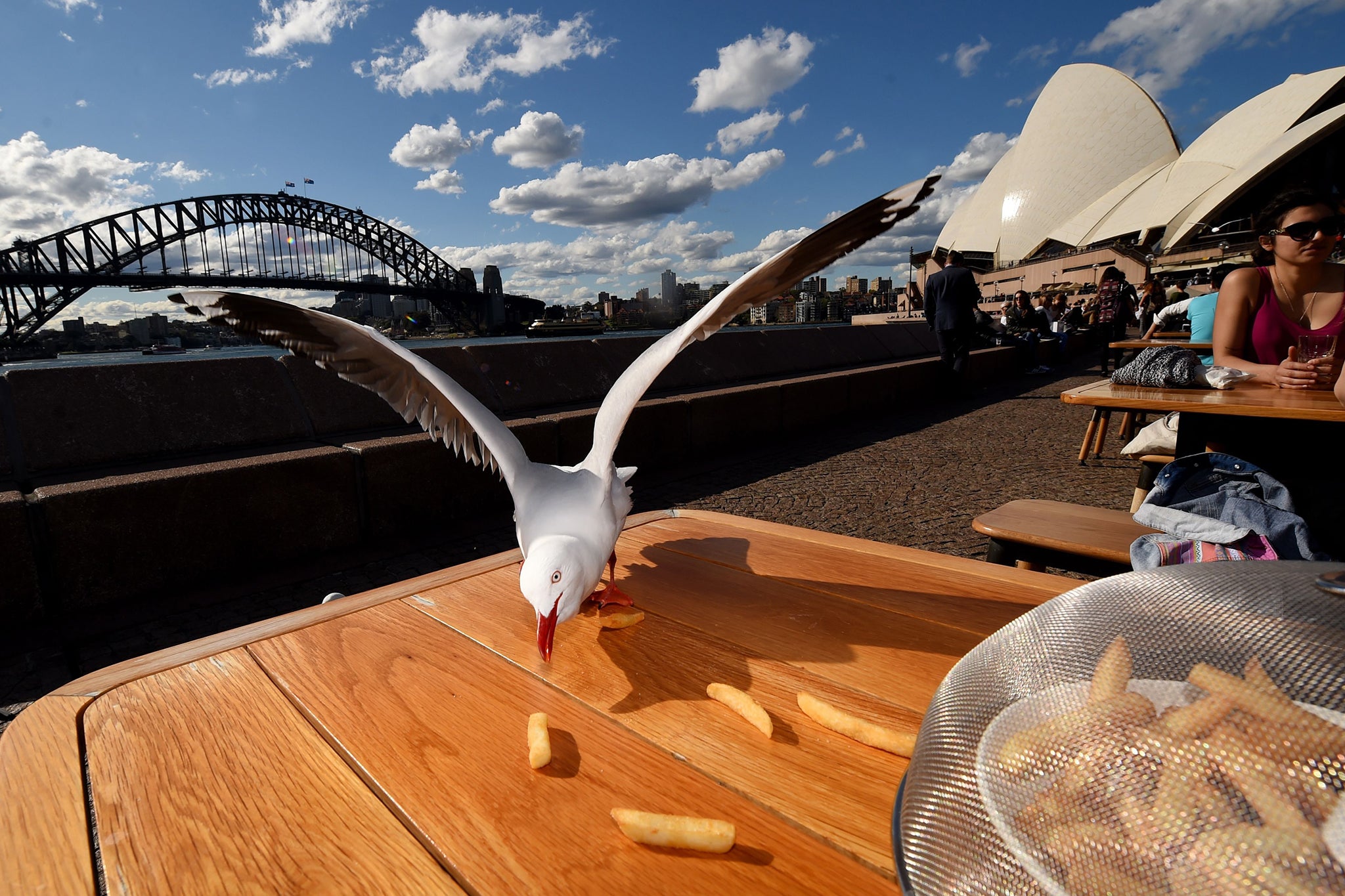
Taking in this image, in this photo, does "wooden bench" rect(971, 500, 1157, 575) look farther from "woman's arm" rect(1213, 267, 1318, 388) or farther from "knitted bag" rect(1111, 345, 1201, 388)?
"woman's arm" rect(1213, 267, 1318, 388)

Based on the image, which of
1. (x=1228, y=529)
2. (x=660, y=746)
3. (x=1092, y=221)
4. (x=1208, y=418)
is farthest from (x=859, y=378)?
(x=1092, y=221)

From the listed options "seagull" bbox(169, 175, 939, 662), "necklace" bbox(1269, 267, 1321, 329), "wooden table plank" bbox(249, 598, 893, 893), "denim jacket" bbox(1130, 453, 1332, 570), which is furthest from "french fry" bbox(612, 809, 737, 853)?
"necklace" bbox(1269, 267, 1321, 329)

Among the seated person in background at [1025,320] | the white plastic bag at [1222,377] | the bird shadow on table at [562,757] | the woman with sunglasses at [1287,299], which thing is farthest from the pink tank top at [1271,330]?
the seated person in background at [1025,320]

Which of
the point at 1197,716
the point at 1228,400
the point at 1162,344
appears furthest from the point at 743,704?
the point at 1162,344

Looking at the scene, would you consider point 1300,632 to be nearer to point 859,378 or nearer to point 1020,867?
point 1020,867

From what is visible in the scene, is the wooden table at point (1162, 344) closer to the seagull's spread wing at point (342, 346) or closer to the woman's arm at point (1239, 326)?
the woman's arm at point (1239, 326)
